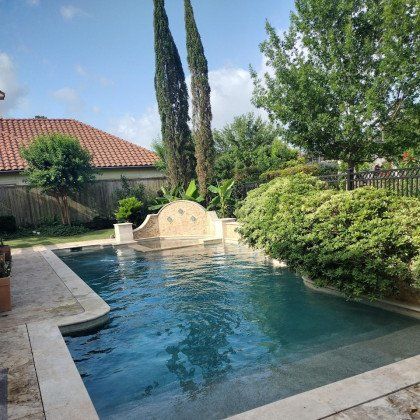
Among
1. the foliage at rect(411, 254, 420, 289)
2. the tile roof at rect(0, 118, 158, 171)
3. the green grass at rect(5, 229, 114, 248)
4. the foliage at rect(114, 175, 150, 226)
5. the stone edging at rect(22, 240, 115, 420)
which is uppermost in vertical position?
the tile roof at rect(0, 118, 158, 171)

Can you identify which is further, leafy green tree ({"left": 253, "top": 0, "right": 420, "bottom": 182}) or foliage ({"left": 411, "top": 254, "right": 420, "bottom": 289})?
leafy green tree ({"left": 253, "top": 0, "right": 420, "bottom": 182})

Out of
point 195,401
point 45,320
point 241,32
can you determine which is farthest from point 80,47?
point 195,401

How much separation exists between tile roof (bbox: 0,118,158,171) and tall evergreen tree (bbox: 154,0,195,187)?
12.8 feet

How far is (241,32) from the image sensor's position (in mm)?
13719

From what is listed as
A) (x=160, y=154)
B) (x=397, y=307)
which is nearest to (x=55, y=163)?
(x=160, y=154)

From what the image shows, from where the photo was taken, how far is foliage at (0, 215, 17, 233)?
57.0 ft

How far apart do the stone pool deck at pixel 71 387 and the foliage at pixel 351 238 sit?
1.68m

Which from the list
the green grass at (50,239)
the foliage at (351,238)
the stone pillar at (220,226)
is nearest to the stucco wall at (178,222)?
the stone pillar at (220,226)

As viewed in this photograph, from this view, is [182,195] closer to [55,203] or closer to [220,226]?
[220,226]

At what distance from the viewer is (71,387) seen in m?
3.47

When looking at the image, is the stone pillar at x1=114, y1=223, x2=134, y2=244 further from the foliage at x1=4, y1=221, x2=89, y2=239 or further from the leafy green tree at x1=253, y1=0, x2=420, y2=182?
the leafy green tree at x1=253, y1=0, x2=420, y2=182

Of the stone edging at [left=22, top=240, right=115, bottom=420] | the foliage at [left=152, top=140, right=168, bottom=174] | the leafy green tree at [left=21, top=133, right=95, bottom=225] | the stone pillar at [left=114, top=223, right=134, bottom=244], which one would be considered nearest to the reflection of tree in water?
the stone edging at [left=22, top=240, right=115, bottom=420]

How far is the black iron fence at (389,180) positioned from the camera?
920 centimetres

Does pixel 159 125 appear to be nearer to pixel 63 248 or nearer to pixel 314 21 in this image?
pixel 63 248
